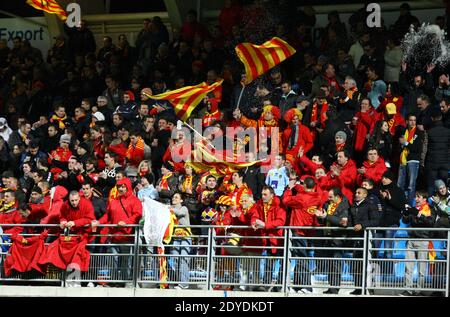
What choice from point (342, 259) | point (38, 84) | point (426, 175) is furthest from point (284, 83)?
point (38, 84)

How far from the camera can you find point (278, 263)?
69.6 ft

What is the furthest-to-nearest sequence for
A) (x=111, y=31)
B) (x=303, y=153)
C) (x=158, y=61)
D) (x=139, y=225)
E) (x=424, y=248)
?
(x=111, y=31) < (x=158, y=61) < (x=303, y=153) < (x=139, y=225) < (x=424, y=248)

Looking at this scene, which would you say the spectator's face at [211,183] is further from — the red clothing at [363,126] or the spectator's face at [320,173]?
the red clothing at [363,126]

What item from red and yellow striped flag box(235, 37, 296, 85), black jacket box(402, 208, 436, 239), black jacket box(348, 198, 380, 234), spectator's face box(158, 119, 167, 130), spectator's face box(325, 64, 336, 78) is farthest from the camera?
spectator's face box(158, 119, 167, 130)

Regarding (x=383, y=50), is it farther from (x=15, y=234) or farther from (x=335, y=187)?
(x=15, y=234)

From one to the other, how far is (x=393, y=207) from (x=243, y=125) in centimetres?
398

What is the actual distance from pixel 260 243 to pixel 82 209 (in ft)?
9.70

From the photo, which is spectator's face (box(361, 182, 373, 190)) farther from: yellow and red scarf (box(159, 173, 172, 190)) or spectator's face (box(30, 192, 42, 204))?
spectator's face (box(30, 192, 42, 204))

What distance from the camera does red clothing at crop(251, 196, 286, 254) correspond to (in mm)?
21219

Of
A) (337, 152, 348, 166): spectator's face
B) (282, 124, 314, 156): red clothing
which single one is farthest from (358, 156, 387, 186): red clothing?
(282, 124, 314, 156): red clothing

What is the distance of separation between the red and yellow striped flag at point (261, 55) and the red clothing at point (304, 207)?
352 cm

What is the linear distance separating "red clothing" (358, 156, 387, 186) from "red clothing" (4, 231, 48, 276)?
16.5 feet

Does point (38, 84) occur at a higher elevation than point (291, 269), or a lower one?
higher

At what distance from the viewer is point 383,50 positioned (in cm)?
2592
